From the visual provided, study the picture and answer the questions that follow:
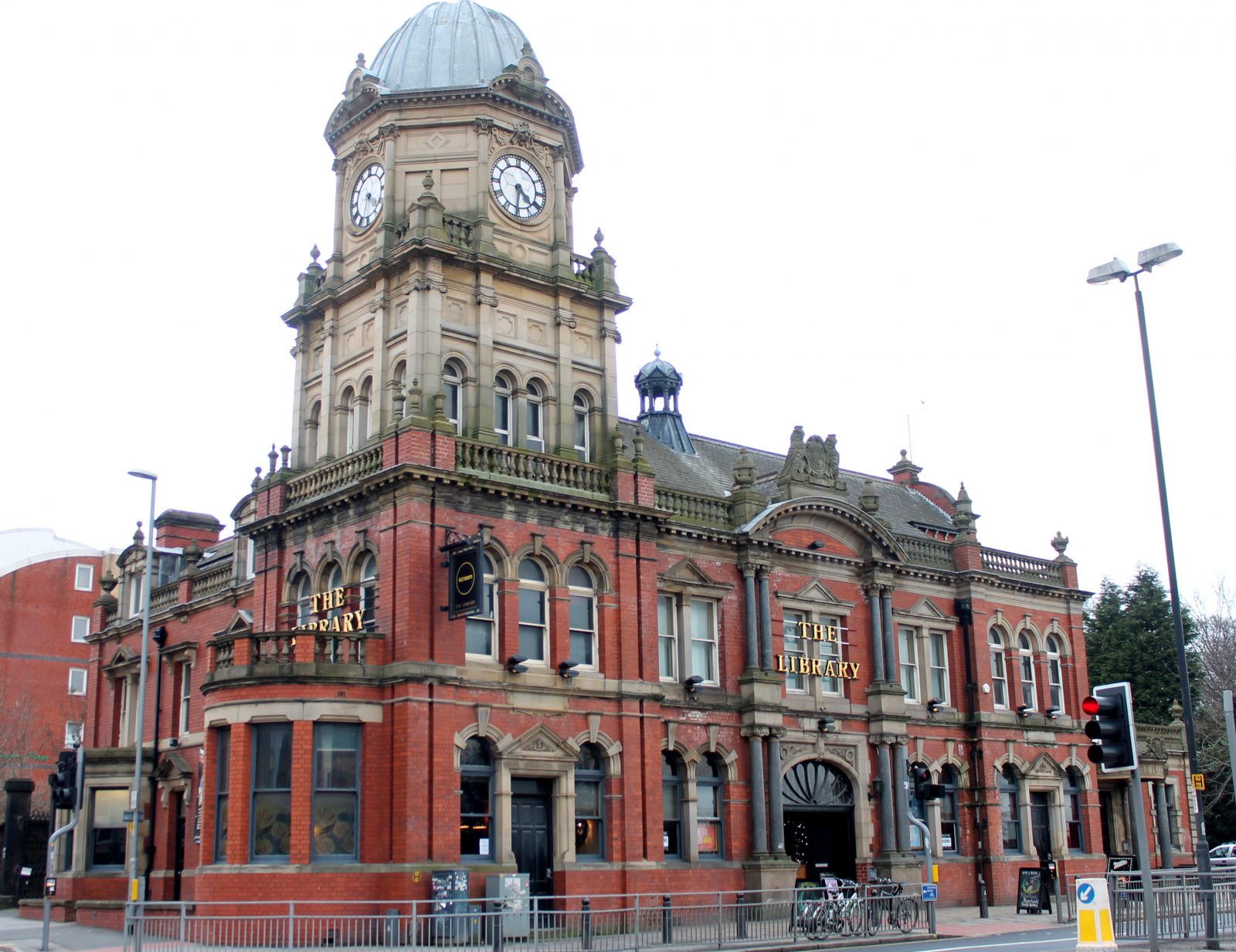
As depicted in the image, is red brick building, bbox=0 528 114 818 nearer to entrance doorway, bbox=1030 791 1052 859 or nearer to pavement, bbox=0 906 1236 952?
pavement, bbox=0 906 1236 952

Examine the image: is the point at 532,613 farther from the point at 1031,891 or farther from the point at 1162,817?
the point at 1162,817

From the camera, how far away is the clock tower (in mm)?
33594

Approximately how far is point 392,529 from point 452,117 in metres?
11.9

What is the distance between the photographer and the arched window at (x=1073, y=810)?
144 feet

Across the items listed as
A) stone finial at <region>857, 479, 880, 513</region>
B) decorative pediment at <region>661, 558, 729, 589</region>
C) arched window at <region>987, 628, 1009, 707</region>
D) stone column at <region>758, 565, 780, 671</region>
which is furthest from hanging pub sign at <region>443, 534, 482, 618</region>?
arched window at <region>987, 628, 1009, 707</region>

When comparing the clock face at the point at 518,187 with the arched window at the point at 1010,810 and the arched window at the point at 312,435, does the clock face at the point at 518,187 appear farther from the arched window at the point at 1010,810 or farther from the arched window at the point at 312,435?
the arched window at the point at 1010,810

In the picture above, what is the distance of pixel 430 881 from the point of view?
28172 millimetres

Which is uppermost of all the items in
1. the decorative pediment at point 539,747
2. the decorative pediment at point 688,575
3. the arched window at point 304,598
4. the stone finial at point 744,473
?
the stone finial at point 744,473

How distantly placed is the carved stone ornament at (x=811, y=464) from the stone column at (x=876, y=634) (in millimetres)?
3302

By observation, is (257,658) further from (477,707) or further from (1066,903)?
(1066,903)

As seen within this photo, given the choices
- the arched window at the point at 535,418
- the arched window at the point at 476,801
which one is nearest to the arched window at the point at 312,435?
the arched window at the point at 535,418

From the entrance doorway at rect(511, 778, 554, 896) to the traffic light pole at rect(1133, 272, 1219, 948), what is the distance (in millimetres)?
14174

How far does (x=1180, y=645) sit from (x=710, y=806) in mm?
16535

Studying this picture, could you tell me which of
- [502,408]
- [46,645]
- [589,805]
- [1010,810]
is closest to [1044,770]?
[1010,810]
